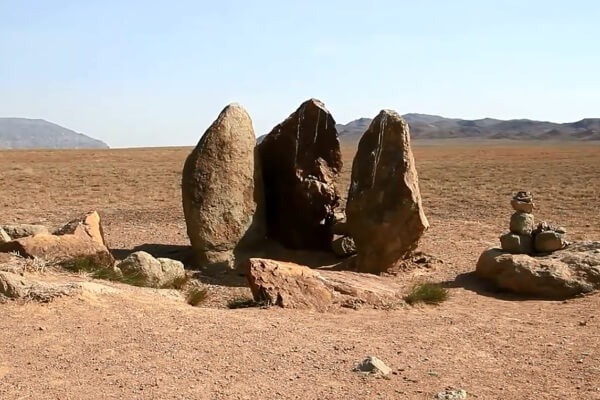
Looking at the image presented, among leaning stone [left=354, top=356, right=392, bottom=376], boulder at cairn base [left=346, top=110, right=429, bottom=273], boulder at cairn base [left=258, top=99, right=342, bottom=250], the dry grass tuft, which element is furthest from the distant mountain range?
leaning stone [left=354, top=356, right=392, bottom=376]

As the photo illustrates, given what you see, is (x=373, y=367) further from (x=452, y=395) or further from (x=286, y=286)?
(x=286, y=286)

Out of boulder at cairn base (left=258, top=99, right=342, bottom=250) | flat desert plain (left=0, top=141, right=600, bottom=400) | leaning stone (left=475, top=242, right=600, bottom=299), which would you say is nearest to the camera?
flat desert plain (left=0, top=141, right=600, bottom=400)

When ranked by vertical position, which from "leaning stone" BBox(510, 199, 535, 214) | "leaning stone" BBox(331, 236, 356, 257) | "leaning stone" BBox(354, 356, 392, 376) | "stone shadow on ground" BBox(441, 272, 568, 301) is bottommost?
"stone shadow on ground" BBox(441, 272, 568, 301)

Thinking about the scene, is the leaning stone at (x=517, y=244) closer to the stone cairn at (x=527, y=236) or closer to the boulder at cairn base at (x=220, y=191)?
the stone cairn at (x=527, y=236)

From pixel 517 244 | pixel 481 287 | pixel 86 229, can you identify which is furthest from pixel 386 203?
pixel 86 229

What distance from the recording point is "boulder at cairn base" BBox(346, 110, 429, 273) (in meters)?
10.7

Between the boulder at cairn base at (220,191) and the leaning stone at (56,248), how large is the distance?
1.83m

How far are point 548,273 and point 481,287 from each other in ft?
3.10

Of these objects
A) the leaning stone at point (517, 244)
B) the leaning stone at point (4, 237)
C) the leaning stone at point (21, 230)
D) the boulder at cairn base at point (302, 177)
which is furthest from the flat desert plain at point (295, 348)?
the leaning stone at point (21, 230)

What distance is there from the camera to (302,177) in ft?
40.0

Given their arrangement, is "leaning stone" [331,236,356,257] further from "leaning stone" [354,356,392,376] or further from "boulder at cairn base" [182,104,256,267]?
"leaning stone" [354,356,392,376]

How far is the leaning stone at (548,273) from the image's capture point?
9.58 metres

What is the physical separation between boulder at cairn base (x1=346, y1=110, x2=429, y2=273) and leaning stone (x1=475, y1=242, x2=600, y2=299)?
1290mm

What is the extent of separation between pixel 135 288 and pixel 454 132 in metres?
153
